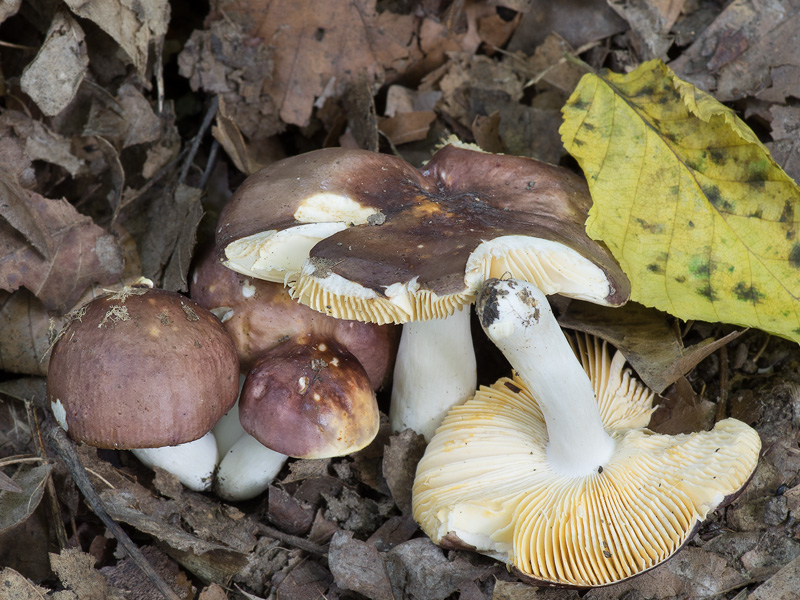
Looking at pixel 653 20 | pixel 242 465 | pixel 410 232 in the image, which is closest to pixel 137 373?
pixel 242 465

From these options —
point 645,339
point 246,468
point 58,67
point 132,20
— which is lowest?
point 246,468

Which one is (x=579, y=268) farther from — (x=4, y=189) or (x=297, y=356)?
(x=4, y=189)

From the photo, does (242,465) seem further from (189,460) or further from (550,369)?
(550,369)

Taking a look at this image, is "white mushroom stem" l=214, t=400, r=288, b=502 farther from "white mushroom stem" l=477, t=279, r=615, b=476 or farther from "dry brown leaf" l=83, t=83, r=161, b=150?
"dry brown leaf" l=83, t=83, r=161, b=150

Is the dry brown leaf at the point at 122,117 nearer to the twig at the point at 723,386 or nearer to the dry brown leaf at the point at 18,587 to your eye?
the dry brown leaf at the point at 18,587

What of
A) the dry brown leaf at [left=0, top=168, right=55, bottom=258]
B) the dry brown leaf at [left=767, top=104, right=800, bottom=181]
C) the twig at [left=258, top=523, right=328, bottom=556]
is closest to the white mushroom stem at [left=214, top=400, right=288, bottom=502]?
the twig at [left=258, top=523, right=328, bottom=556]

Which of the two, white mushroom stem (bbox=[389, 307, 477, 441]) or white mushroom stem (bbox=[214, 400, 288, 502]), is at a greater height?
white mushroom stem (bbox=[389, 307, 477, 441])

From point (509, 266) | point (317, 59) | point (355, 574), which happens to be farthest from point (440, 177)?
point (355, 574)
